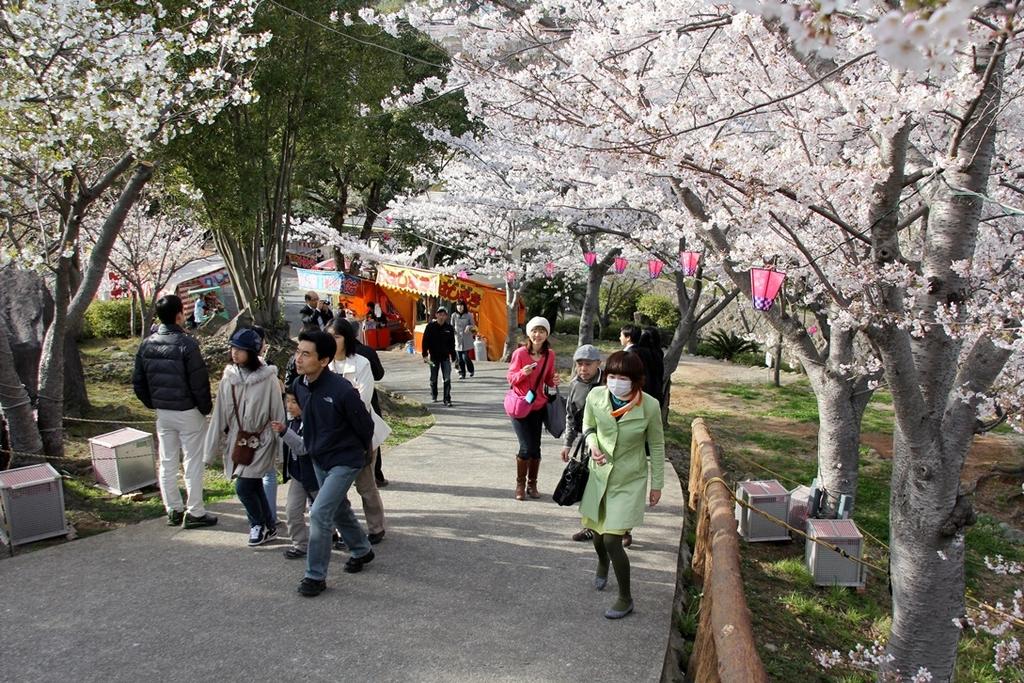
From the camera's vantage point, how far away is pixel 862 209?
4984 mm

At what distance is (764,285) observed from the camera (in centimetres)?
568

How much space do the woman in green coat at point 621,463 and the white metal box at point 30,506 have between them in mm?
3755

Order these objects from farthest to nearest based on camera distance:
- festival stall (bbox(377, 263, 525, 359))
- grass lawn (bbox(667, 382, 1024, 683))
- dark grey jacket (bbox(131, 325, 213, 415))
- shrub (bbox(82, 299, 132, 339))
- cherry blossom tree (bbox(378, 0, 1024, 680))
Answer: shrub (bbox(82, 299, 132, 339)) < festival stall (bbox(377, 263, 525, 359)) < dark grey jacket (bbox(131, 325, 213, 415)) < grass lawn (bbox(667, 382, 1024, 683)) < cherry blossom tree (bbox(378, 0, 1024, 680))

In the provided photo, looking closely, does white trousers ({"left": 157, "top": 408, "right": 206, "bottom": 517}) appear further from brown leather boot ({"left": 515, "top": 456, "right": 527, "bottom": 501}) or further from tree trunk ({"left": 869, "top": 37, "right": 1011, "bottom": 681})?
→ tree trunk ({"left": 869, "top": 37, "right": 1011, "bottom": 681})

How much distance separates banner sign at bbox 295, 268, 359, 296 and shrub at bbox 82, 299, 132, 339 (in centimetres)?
507

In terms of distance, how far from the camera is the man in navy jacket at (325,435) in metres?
4.62

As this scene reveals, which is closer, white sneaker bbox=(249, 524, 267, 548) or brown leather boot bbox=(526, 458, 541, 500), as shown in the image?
white sneaker bbox=(249, 524, 267, 548)

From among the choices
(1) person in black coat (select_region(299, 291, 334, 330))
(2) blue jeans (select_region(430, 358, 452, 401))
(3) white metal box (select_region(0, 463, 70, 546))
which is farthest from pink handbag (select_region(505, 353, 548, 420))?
(2) blue jeans (select_region(430, 358, 452, 401))

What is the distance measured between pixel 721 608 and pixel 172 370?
13.5ft

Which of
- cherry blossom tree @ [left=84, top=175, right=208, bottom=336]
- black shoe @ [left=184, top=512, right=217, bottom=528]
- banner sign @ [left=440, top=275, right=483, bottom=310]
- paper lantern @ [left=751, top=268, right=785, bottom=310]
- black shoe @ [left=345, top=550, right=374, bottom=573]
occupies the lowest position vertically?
black shoe @ [left=345, top=550, right=374, bottom=573]

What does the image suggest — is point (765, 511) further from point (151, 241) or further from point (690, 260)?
point (151, 241)

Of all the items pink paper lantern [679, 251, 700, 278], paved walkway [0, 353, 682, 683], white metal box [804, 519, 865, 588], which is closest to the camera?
paved walkway [0, 353, 682, 683]

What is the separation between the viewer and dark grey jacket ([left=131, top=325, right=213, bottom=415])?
5.62m

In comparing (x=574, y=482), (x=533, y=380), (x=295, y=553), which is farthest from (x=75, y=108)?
(x=574, y=482)
